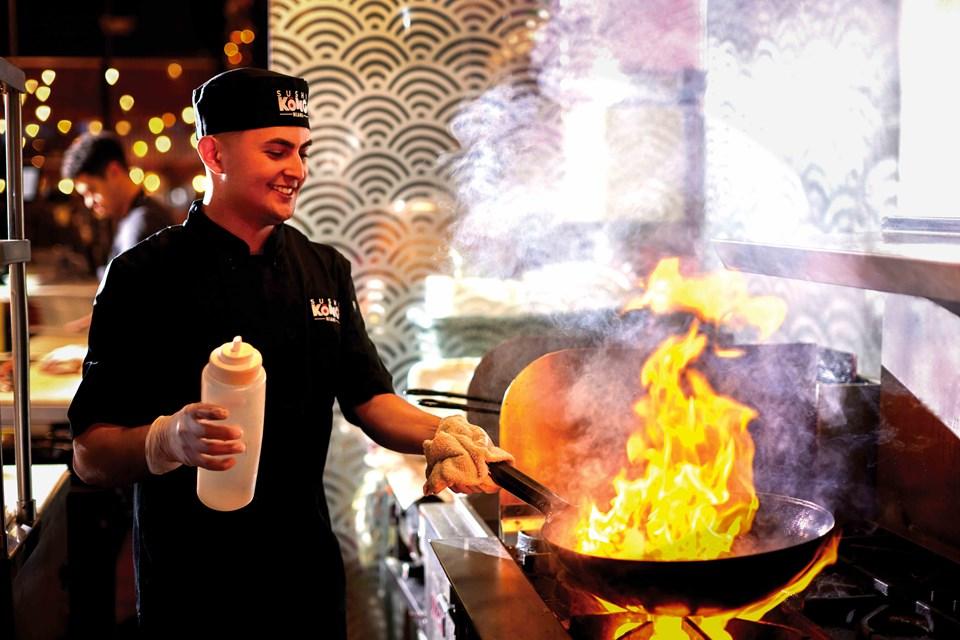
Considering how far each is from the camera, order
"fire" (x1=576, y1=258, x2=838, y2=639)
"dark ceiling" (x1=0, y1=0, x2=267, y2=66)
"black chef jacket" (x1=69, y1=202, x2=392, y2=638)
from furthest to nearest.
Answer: "dark ceiling" (x1=0, y1=0, x2=267, y2=66)
"black chef jacket" (x1=69, y1=202, x2=392, y2=638)
"fire" (x1=576, y1=258, x2=838, y2=639)

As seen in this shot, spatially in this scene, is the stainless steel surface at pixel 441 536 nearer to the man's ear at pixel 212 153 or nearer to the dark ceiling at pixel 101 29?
the man's ear at pixel 212 153

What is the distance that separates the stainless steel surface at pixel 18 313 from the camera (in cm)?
227

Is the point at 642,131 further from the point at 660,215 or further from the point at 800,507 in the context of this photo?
the point at 800,507

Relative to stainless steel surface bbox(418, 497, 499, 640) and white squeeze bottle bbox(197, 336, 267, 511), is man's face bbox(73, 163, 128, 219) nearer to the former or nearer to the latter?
stainless steel surface bbox(418, 497, 499, 640)

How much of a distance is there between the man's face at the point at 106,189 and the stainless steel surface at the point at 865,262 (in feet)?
13.2

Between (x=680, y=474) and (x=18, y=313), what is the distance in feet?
5.22

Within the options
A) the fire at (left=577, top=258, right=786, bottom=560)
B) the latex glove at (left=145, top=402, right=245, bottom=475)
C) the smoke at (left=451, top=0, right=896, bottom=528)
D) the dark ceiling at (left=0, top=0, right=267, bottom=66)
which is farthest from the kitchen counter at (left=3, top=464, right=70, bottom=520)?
the dark ceiling at (left=0, top=0, right=267, bottom=66)

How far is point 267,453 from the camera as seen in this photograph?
7.14 ft

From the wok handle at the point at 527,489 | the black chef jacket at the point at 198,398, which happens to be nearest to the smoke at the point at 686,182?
the wok handle at the point at 527,489

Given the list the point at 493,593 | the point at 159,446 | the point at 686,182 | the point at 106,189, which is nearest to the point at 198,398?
the point at 159,446

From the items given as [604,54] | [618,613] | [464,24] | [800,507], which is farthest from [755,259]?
[464,24]

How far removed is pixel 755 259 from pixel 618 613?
2.22 feet

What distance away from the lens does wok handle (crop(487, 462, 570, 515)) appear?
1.73 metres

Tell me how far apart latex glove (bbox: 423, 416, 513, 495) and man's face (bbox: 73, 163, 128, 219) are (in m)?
3.68
